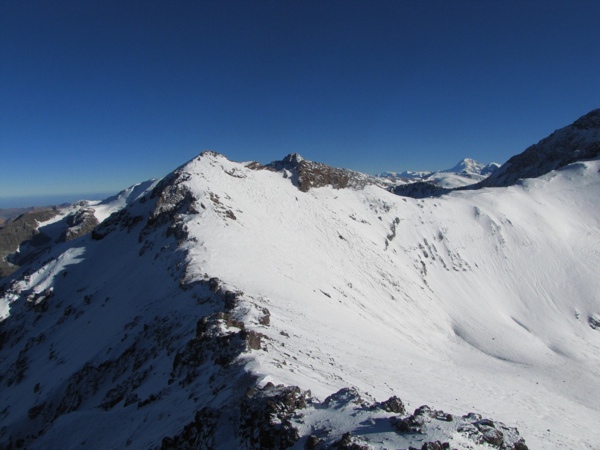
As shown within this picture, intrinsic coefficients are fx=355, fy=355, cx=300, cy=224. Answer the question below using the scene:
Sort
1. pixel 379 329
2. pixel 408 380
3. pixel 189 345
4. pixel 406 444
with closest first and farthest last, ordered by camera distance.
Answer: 1. pixel 406 444
2. pixel 189 345
3. pixel 408 380
4. pixel 379 329

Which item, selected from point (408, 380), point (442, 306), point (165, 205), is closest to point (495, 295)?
point (442, 306)

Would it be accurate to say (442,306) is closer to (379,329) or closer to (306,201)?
(379,329)

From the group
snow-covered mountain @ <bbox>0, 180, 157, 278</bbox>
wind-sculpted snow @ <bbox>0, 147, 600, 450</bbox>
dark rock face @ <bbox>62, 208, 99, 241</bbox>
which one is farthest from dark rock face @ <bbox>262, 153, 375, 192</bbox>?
snow-covered mountain @ <bbox>0, 180, 157, 278</bbox>

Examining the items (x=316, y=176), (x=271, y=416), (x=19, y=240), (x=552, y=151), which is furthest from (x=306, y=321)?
(x=19, y=240)

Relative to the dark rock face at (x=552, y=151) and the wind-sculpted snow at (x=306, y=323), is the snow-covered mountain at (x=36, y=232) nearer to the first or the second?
the wind-sculpted snow at (x=306, y=323)

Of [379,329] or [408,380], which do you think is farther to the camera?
[379,329]

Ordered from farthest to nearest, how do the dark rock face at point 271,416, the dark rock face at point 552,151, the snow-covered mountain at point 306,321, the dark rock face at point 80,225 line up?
1. the dark rock face at point 80,225
2. the dark rock face at point 552,151
3. the snow-covered mountain at point 306,321
4. the dark rock face at point 271,416

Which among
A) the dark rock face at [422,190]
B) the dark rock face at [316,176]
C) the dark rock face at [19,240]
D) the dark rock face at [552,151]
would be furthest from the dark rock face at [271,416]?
the dark rock face at [19,240]
